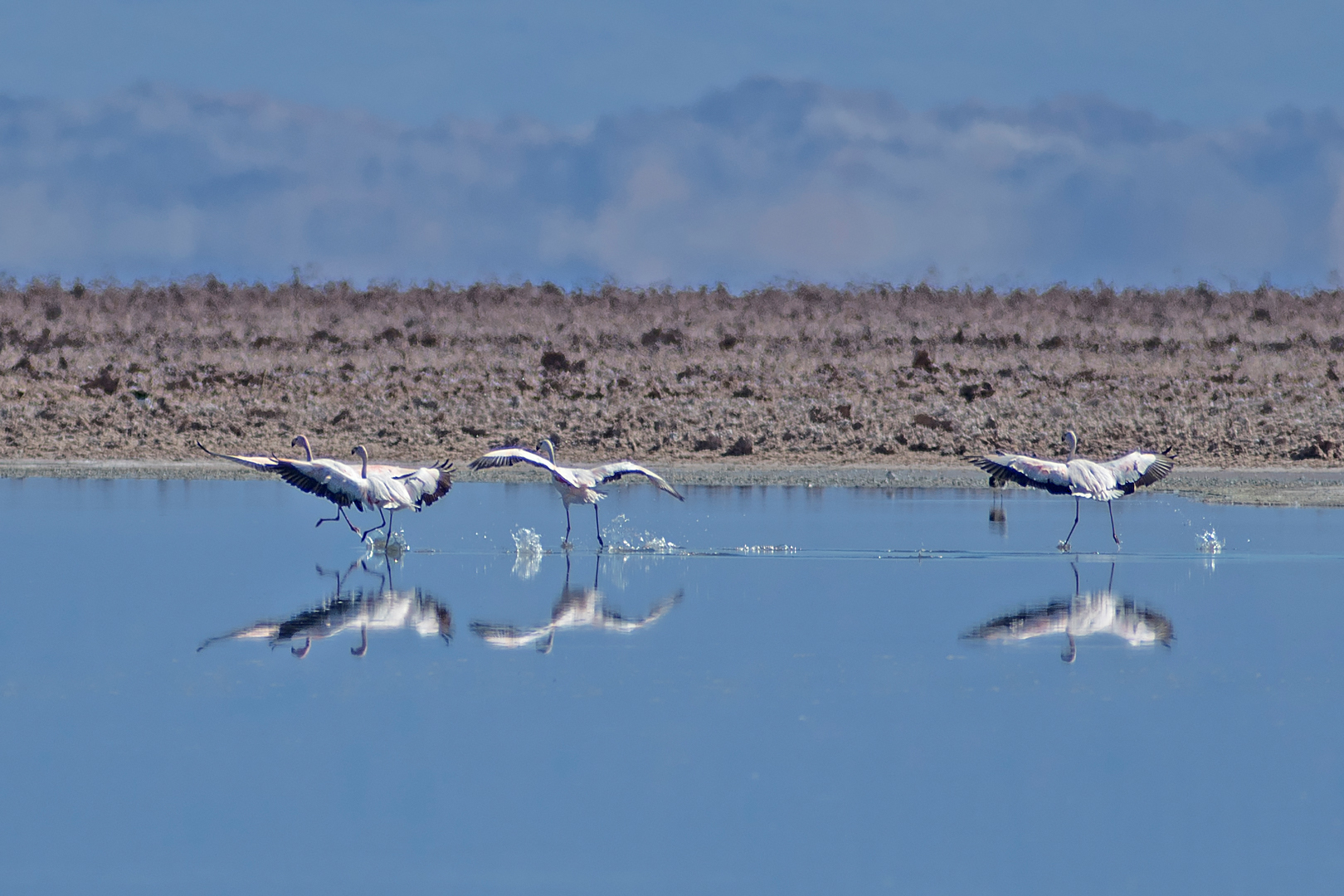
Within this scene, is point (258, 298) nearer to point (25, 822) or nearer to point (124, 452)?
point (124, 452)

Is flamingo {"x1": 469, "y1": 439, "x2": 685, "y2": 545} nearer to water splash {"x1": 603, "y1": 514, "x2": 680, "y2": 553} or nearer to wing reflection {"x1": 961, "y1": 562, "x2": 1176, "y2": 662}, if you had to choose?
water splash {"x1": 603, "y1": 514, "x2": 680, "y2": 553}

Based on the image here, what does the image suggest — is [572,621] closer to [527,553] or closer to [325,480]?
[527,553]

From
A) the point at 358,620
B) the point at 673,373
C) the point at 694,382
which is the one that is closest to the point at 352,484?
the point at 358,620

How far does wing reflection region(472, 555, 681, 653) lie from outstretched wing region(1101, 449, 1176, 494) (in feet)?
15.7

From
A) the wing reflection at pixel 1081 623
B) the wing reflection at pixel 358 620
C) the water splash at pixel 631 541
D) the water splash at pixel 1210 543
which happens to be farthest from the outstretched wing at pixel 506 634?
the water splash at pixel 1210 543

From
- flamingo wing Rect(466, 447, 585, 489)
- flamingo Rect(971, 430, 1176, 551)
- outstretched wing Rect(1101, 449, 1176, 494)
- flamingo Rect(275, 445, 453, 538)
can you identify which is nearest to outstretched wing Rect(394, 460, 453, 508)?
flamingo Rect(275, 445, 453, 538)

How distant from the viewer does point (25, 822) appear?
5.74 m

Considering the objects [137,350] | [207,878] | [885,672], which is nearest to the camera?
[207,878]

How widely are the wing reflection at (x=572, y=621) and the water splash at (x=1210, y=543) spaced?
15.8 ft

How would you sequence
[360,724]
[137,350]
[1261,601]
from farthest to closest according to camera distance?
[137,350], [1261,601], [360,724]

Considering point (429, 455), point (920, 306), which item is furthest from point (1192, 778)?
point (920, 306)

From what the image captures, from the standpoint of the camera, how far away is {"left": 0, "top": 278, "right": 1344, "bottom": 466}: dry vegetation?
2489 centimetres

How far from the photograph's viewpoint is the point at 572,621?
9.94m

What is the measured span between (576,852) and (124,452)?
19.9m
